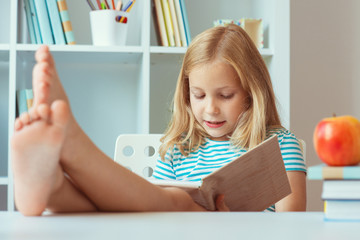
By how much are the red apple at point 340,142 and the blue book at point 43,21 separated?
1431mm

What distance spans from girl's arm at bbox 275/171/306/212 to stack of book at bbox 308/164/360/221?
0.56 m

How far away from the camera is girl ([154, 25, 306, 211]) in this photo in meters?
1.25

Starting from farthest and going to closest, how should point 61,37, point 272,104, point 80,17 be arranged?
point 80,17 → point 61,37 → point 272,104

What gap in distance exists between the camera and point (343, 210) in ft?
1.95

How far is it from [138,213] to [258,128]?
26.0 inches

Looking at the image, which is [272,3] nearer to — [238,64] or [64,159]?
[238,64]

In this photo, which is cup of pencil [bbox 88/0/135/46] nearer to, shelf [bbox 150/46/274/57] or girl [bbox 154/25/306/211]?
shelf [bbox 150/46/274/57]

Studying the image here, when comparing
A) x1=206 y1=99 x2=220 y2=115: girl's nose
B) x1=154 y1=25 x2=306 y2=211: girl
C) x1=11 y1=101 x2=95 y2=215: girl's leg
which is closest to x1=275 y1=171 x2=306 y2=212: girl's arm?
x1=154 y1=25 x2=306 y2=211: girl

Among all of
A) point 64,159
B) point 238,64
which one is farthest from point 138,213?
point 238,64

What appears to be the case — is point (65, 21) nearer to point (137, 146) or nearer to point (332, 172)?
point (137, 146)

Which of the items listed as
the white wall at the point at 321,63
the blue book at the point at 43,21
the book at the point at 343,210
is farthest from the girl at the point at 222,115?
→ the white wall at the point at 321,63

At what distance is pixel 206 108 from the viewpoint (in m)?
1.23

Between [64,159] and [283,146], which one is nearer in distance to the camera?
[64,159]

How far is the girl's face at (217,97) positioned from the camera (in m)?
1.24
